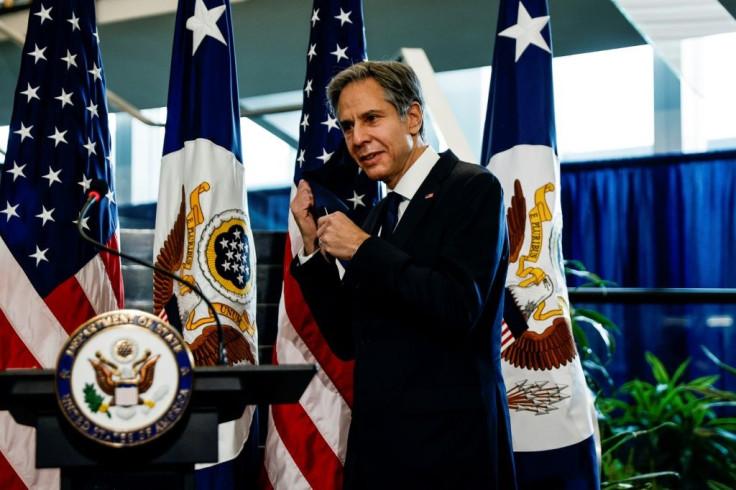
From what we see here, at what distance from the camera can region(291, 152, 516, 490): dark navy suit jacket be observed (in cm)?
137

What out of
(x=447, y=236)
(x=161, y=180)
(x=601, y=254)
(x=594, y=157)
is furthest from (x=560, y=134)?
(x=447, y=236)

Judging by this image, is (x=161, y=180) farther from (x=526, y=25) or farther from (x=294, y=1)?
(x=294, y=1)

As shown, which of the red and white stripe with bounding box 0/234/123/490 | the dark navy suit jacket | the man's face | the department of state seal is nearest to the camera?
the department of state seal

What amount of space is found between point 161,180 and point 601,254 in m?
3.63

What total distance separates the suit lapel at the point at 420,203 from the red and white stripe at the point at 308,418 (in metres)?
0.99

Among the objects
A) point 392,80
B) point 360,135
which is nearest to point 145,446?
point 360,135

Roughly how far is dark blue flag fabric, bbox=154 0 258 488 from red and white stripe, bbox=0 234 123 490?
10.8 inches

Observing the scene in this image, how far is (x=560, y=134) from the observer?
19.2ft

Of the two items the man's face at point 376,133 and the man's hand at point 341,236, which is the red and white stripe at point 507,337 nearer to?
the man's face at point 376,133

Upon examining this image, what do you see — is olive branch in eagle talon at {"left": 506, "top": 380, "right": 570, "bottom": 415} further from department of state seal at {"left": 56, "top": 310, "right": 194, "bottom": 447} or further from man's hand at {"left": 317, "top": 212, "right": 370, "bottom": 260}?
department of state seal at {"left": 56, "top": 310, "right": 194, "bottom": 447}

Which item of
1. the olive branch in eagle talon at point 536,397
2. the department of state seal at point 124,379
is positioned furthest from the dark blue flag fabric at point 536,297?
the department of state seal at point 124,379

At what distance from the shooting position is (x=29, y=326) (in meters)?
2.49

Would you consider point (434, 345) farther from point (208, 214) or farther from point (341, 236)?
point (208, 214)

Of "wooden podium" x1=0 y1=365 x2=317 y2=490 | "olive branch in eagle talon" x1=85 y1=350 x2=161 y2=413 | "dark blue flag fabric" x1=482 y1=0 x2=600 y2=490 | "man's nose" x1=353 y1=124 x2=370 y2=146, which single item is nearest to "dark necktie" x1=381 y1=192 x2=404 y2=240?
"man's nose" x1=353 y1=124 x2=370 y2=146
